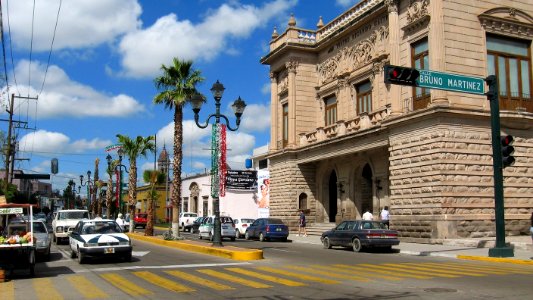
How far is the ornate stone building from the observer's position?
25.8m

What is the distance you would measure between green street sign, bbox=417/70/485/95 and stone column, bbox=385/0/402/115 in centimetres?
910

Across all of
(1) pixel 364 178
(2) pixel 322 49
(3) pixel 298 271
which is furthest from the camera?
(2) pixel 322 49

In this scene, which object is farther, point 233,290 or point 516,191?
point 516,191

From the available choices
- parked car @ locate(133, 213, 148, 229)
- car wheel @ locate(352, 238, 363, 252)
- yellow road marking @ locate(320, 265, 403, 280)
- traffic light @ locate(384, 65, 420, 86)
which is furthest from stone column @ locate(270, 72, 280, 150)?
yellow road marking @ locate(320, 265, 403, 280)

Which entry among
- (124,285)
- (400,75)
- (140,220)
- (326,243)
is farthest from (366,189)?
(140,220)

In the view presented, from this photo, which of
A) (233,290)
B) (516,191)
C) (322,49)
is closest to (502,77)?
(516,191)

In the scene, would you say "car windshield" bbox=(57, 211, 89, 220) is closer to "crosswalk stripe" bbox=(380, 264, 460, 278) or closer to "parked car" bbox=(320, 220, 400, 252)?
"parked car" bbox=(320, 220, 400, 252)

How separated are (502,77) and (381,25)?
810 centimetres

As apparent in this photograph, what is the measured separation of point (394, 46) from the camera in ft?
97.1

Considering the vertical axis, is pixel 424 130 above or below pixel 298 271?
above

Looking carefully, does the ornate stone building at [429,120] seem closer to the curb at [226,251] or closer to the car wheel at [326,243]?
the car wheel at [326,243]

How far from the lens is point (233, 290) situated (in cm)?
1138

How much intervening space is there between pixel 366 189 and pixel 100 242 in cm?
2229

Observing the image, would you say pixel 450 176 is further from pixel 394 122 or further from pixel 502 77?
pixel 502 77
